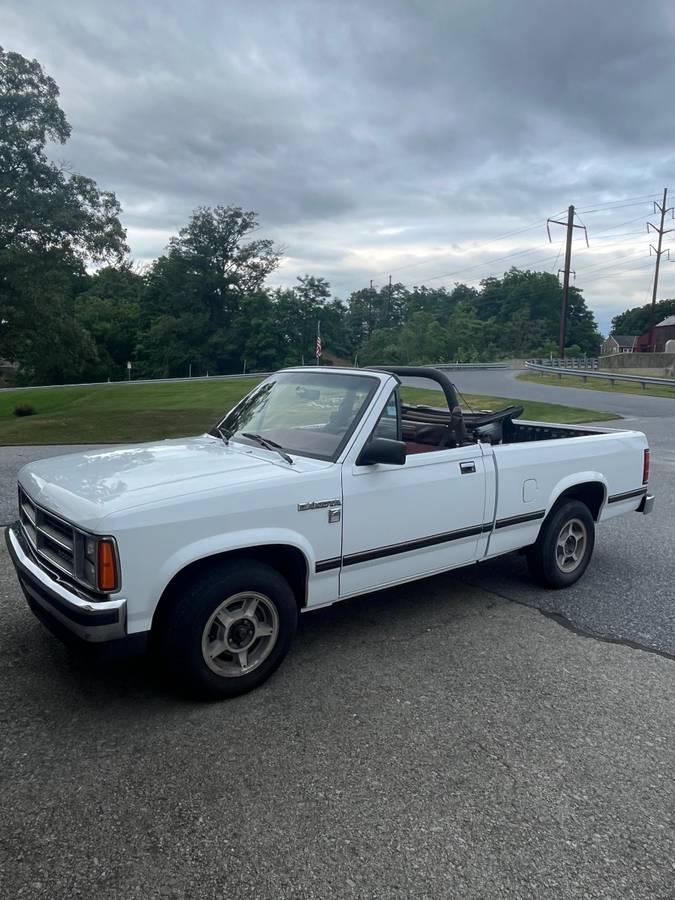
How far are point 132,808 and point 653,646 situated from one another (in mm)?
3299

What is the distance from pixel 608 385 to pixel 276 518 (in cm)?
3024

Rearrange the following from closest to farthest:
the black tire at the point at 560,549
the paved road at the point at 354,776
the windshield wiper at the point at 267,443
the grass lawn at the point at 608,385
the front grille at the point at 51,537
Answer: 1. the paved road at the point at 354,776
2. the front grille at the point at 51,537
3. the windshield wiper at the point at 267,443
4. the black tire at the point at 560,549
5. the grass lawn at the point at 608,385

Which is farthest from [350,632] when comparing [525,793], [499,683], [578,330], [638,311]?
[638,311]

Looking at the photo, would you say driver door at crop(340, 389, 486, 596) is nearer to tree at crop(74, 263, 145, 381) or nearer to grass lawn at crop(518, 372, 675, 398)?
grass lawn at crop(518, 372, 675, 398)

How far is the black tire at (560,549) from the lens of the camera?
5.02 metres

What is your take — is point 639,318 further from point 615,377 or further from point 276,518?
point 276,518

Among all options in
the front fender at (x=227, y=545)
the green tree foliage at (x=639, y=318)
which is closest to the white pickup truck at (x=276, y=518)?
the front fender at (x=227, y=545)

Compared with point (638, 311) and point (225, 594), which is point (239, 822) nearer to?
point (225, 594)

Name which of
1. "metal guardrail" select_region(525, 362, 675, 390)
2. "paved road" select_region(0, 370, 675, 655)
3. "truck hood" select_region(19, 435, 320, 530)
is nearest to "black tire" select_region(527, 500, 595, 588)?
"paved road" select_region(0, 370, 675, 655)

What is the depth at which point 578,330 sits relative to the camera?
94.4 meters

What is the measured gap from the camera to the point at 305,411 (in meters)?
4.54

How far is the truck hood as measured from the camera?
3160mm

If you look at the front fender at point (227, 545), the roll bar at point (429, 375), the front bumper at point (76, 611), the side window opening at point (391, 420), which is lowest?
the front bumper at point (76, 611)

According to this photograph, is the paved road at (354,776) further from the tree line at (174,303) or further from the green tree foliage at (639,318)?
the green tree foliage at (639,318)
